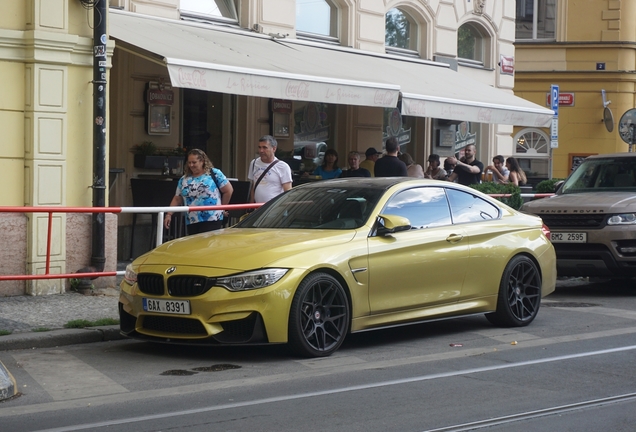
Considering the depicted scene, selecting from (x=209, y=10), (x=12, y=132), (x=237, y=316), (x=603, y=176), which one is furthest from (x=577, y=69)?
(x=237, y=316)

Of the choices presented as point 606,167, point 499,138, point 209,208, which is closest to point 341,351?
point 209,208

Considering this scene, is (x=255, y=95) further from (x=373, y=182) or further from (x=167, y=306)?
(x=167, y=306)

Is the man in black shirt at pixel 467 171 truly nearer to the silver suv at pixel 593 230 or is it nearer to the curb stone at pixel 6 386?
the silver suv at pixel 593 230

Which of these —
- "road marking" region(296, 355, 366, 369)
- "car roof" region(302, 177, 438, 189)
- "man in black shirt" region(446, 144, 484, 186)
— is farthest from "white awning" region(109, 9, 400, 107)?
"road marking" region(296, 355, 366, 369)

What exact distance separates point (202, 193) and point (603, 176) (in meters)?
5.82

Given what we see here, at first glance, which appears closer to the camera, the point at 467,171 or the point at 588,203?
the point at 588,203

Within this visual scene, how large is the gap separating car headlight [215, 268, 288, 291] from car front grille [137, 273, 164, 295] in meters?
0.58

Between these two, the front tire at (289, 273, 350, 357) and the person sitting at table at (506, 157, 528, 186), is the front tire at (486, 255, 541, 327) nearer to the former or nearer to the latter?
the front tire at (289, 273, 350, 357)

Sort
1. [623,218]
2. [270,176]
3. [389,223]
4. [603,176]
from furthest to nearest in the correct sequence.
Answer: [603,176]
[623,218]
[270,176]
[389,223]

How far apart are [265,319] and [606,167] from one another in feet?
26.0

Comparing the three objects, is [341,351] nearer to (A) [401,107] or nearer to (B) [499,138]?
(A) [401,107]

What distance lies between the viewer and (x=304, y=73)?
46.1 ft

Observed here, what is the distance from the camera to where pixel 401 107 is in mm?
15539

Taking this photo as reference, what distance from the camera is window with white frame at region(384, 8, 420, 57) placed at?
20297 millimetres
